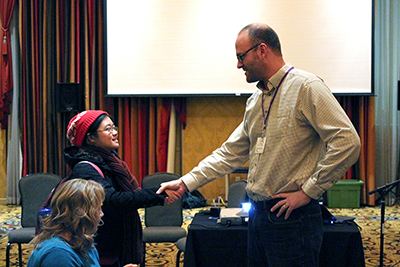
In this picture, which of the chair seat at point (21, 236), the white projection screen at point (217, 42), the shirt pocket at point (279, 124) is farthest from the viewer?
the white projection screen at point (217, 42)

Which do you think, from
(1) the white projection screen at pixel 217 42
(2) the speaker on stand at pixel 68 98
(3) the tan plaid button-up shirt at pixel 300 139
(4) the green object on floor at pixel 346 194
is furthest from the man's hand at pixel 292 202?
(2) the speaker on stand at pixel 68 98

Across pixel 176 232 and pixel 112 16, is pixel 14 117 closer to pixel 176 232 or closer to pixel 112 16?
pixel 112 16

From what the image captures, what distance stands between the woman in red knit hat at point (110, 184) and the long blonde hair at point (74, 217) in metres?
0.46

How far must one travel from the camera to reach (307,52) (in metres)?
7.16

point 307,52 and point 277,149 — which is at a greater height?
point 307,52

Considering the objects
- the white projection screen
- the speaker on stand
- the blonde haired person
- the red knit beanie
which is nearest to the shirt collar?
A: the blonde haired person

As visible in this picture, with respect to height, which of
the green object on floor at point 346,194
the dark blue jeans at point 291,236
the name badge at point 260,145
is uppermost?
the name badge at point 260,145

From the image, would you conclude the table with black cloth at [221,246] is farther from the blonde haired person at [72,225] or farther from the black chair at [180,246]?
the blonde haired person at [72,225]

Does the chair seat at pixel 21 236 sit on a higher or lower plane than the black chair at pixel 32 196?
lower

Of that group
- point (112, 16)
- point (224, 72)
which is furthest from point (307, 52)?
point (112, 16)

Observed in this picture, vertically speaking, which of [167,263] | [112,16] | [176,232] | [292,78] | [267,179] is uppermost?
[112,16]

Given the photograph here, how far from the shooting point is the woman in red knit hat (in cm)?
257

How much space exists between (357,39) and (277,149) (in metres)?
5.40

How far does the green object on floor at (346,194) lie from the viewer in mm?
7273
